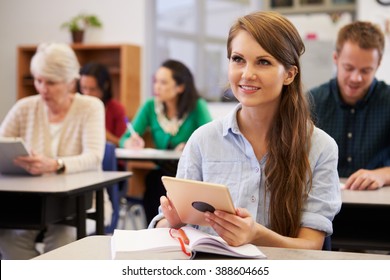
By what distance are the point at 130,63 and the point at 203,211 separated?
5131mm

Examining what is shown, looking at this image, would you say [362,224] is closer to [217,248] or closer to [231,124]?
[231,124]

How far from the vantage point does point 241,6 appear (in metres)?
6.35

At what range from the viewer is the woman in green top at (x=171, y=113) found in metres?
4.05

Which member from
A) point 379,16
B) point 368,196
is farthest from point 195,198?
point 379,16

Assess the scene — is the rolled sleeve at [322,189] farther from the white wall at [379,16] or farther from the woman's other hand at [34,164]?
the white wall at [379,16]

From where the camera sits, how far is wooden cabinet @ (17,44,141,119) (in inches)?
245

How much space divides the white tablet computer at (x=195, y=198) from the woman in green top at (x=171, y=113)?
8.55 ft

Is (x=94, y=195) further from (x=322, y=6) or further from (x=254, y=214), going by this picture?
(x=322, y=6)

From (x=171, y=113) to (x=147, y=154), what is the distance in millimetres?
504

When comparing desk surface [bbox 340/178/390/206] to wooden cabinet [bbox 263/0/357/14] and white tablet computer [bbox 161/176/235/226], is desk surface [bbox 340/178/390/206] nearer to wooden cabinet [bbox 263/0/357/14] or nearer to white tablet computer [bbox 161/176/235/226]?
white tablet computer [bbox 161/176/235/226]

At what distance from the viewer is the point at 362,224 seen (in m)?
2.20

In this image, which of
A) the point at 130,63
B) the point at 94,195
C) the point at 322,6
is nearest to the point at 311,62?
the point at 322,6

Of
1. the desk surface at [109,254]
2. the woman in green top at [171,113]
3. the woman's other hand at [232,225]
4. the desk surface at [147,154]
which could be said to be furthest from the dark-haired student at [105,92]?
the woman's other hand at [232,225]

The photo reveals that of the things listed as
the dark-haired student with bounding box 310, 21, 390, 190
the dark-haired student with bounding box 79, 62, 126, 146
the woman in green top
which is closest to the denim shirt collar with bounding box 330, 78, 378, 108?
the dark-haired student with bounding box 310, 21, 390, 190
